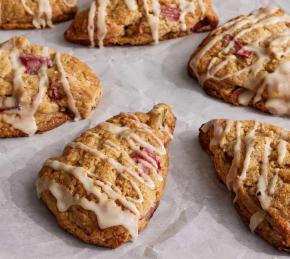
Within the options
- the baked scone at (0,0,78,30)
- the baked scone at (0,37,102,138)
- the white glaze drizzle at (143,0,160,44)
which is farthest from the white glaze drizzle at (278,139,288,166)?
the baked scone at (0,0,78,30)

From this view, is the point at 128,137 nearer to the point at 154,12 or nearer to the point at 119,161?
the point at 119,161

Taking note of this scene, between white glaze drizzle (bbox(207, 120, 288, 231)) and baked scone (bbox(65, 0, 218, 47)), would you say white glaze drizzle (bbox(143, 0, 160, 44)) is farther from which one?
white glaze drizzle (bbox(207, 120, 288, 231))

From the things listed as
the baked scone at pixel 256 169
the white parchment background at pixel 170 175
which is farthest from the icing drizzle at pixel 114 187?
the baked scone at pixel 256 169

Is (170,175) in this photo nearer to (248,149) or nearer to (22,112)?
(248,149)

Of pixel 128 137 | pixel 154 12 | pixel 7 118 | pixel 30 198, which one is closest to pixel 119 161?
pixel 128 137

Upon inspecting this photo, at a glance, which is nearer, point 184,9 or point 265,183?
point 265,183

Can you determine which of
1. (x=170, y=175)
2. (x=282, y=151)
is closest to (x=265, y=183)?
(x=282, y=151)
